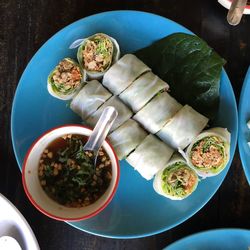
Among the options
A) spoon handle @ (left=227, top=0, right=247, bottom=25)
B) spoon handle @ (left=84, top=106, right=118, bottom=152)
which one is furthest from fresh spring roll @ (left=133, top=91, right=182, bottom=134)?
spoon handle @ (left=227, top=0, right=247, bottom=25)

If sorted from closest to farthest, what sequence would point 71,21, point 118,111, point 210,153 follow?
point 210,153
point 118,111
point 71,21

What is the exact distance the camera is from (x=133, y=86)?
1.69 metres

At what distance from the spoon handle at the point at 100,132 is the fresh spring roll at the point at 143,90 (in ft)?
0.39

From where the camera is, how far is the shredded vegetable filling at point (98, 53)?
5.39 feet

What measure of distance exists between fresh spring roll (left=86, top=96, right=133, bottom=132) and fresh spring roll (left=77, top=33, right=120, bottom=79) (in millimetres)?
109

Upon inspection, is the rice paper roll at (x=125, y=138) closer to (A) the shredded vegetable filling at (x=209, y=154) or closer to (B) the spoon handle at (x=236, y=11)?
(A) the shredded vegetable filling at (x=209, y=154)

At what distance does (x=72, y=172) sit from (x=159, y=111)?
377 millimetres

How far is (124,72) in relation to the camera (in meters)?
1.67

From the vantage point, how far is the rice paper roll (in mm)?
1655

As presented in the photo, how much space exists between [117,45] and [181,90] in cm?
29

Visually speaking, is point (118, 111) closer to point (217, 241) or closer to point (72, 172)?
point (72, 172)

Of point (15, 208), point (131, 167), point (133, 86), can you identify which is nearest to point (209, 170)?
point (131, 167)

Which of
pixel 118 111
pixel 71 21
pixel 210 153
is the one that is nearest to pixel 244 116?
pixel 210 153

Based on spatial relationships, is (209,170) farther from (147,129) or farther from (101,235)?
(101,235)
